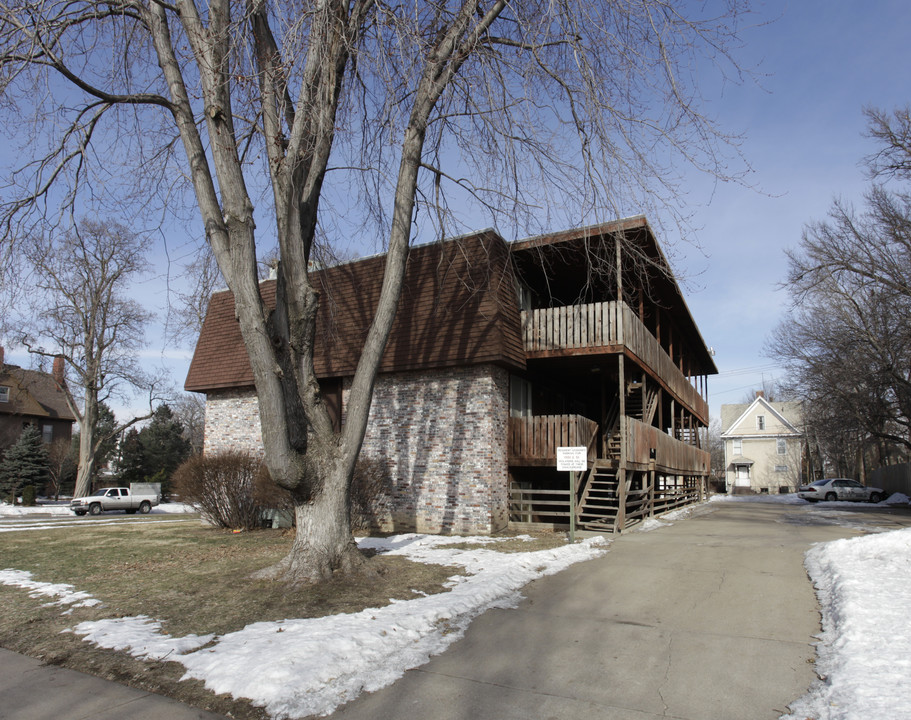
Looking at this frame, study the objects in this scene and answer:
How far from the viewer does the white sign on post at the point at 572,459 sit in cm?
1141

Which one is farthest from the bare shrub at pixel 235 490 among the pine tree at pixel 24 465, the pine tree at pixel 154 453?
the pine tree at pixel 154 453

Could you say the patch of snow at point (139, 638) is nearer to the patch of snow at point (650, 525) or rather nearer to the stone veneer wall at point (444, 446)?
the stone veneer wall at point (444, 446)

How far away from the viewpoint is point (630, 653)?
219 inches

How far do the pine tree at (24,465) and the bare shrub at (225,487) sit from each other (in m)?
27.6

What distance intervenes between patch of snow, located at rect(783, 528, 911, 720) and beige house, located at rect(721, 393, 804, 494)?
51.5 meters

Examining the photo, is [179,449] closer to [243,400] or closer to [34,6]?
[243,400]

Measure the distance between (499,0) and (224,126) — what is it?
147 inches

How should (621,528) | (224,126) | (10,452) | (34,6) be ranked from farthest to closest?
1. (10,452)
2. (621,528)
3. (224,126)
4. (34,6)

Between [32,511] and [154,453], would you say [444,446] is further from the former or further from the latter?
[154,453]

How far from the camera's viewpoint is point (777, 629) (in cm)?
629

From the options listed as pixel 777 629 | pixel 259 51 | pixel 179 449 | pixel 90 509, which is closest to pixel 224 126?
pixel 259 51

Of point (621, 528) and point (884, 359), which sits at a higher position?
point (884, 359)

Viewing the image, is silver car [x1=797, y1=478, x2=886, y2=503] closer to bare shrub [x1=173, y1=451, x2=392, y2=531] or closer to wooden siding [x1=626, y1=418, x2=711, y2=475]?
wooden siding [x1=626, y1=418, x2=711, y2=475]

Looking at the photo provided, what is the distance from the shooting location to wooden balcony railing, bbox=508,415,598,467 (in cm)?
1401
